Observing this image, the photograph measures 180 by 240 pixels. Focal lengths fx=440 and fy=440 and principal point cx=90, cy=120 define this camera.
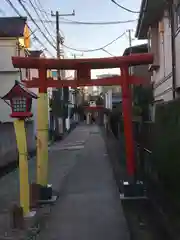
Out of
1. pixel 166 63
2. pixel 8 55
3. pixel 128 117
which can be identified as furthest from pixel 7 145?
pixel 8 55

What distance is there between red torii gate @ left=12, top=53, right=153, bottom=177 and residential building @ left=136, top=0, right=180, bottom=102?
7.66 ft

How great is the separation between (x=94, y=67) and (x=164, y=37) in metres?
5.73

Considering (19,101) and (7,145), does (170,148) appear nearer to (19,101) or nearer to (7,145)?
(19,101)

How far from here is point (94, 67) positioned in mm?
11586

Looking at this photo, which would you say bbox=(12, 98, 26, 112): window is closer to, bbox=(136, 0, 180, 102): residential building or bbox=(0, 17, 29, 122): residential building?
bbox=(136, 0, 180, 102): residential building

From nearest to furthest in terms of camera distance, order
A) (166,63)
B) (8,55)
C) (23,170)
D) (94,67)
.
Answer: (23,170)
(94,67)
(166,63)
(8,55)

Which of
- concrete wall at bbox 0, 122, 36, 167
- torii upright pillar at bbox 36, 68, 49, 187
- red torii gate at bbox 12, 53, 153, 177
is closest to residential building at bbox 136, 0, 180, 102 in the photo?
red torii gate at bbox 12, 53, 153, 177

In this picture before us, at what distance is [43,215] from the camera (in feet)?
32.0

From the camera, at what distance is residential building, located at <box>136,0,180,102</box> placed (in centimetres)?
1341

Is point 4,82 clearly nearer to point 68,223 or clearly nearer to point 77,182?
point 77,182

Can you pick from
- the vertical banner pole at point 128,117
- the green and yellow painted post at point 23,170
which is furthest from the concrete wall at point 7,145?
the green and yellow painted post at point 23,170

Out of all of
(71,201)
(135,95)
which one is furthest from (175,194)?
(135,95)

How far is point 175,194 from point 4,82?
2336 cm

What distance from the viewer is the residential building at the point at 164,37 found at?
13.4 meters
